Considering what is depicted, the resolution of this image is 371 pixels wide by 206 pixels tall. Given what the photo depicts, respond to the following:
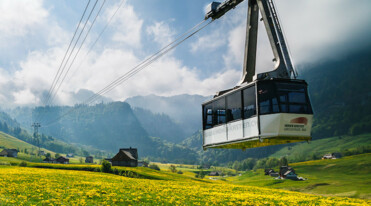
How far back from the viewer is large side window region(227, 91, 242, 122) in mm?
14031

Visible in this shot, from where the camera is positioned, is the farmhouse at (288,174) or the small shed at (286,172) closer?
the farmhouse at (288,174)

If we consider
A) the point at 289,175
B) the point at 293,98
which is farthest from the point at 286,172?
the point at 293,98

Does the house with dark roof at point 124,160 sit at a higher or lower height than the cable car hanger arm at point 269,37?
lower

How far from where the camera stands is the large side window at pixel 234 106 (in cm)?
1403

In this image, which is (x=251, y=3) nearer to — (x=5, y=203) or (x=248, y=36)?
(x=248, y=36)

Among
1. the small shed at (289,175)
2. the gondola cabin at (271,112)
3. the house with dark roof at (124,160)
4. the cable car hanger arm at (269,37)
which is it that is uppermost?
the cable car hanger arm at (269,37)

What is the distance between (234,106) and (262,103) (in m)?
1.92

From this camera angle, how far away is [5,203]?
14391 millimetres

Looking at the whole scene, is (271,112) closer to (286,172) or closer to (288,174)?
(288,174)

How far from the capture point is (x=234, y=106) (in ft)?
47.3

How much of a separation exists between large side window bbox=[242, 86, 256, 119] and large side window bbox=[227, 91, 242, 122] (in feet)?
1.16

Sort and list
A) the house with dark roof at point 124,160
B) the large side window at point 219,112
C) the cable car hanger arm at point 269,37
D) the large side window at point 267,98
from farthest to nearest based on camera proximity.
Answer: the house with dark roof at point 124,160, the large side window at point 219,112, the cable car hanger arm at point 269,37, the large side window at point 267,98

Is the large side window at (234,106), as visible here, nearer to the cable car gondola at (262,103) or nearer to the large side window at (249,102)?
the cable car gondola at (262,103)

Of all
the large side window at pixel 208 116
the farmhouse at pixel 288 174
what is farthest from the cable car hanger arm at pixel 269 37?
the farmhouse at pixel 288 174
